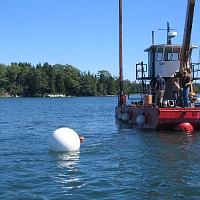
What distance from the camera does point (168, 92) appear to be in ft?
82.9

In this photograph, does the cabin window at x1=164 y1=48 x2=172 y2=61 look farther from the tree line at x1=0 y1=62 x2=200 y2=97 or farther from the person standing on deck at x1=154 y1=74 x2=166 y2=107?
the tree line at x1=0 y1=62 x2=200 y2=97

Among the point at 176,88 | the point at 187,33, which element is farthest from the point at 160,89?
the point at 187,33

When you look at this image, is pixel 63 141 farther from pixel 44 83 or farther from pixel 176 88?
pixel 44 83

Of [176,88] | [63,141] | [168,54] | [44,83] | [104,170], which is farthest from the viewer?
[44,83]

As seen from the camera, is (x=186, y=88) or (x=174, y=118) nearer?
(x=174, y=118)

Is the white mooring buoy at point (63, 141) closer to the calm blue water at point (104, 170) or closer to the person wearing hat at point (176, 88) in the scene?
the calm blue water at point (104, 170)

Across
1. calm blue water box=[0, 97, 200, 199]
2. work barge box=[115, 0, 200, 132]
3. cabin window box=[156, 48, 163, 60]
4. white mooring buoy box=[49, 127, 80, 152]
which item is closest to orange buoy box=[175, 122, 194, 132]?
work barge box=[115, 0, 200, 132]

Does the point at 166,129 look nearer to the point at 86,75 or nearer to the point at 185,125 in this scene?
the point at 185,125

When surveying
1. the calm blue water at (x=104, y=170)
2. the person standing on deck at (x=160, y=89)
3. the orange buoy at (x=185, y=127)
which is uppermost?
the person standing on deck at (x=160, y=89)

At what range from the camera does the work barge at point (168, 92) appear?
2008cm

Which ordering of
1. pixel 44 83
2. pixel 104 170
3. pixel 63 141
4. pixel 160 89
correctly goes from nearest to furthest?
pixel 104 170 < pixel 63 141 < pixel 160 89 < pixel 44 83

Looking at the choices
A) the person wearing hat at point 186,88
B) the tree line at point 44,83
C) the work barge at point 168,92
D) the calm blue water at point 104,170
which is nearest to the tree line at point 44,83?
the tree line at point 44,83

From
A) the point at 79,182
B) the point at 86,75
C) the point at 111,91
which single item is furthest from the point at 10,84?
the point at 79,182

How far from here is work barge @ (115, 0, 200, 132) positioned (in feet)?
65.9
